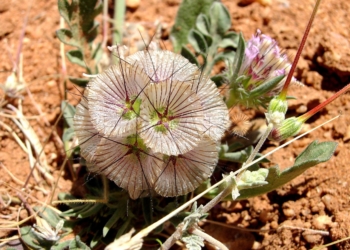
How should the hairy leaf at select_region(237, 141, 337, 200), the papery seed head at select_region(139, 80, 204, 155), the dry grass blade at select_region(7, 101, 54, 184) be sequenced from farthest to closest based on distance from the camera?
1. the dry grass blade at select_region(7, 101, 54, 184)
2. the hairy leaf at select_region(237, 141, 337, 200)
3. the papery seed head at select_region(139, 80, 204, 155)

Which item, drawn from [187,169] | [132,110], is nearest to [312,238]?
[187,169]

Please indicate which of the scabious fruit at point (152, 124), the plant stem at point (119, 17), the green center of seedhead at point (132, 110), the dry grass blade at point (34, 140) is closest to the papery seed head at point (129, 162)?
the scabious fruit at point (152, 124)

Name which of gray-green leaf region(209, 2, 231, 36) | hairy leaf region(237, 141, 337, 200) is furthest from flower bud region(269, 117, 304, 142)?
gray-green leaf region(209, 2, 231, 36)

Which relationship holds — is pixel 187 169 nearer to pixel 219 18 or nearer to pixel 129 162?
pixel 129 162

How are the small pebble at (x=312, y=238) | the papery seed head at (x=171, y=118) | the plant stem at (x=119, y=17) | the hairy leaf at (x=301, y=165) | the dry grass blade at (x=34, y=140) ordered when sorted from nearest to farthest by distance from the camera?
the papery seed head at (x=171, y=118) < the hairy leaf at (x=301, y=165) < the small pebble at (x=312, y=238) < the dry grass blade at (x=34, y=140) < the plant stem at (x=119, y=17)

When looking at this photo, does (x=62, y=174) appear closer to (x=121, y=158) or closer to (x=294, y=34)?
(x=121, y=158)

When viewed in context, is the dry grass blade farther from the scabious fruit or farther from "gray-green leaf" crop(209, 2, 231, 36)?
"gray-green leaf" crop(209, 2, 231, 36)

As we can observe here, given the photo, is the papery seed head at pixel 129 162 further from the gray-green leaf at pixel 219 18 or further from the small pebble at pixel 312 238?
the gray-green leaf at pixel 219 18
